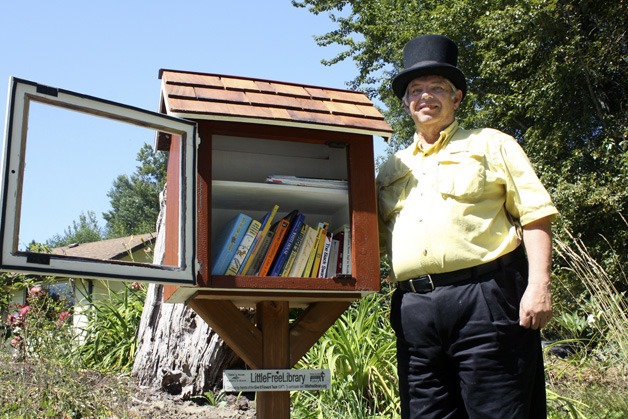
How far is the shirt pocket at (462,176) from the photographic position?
2.58 meters

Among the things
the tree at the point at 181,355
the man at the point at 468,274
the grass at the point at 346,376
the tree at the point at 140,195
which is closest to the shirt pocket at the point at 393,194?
the man at the point at 468,274

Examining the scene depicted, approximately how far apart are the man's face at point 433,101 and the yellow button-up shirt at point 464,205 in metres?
0.06

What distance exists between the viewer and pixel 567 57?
11.7 m

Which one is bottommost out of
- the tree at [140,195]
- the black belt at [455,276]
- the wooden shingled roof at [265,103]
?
the black belt at [455,276]

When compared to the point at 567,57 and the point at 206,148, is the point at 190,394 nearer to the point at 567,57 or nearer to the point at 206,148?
the point at 206,148

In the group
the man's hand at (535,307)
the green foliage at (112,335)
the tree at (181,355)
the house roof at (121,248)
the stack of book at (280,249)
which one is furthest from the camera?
the green foliage at (112,335)

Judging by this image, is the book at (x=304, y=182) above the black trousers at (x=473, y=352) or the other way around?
above

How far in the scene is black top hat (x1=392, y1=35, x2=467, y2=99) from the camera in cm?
281

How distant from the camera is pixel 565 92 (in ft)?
40.9

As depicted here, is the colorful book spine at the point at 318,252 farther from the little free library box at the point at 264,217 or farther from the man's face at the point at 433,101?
the man's face at the point at 433,101

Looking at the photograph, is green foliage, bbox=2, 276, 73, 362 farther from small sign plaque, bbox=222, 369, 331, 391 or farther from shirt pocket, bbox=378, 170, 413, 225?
shirt pocket, bbox=378, 170, 413, 225

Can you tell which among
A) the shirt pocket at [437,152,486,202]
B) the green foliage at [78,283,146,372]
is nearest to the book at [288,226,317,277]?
the shirt pocket at [437,152,486,202]

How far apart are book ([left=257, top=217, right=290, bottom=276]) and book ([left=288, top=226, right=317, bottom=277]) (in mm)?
88

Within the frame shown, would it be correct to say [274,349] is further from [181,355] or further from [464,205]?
[181,355]
